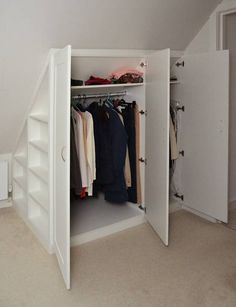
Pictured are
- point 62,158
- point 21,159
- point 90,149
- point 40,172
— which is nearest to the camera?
point 62,158

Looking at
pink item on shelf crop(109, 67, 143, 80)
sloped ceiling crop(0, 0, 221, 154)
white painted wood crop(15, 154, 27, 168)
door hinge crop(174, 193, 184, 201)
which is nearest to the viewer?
sloped ceiling crop(0, 0, 221, 154)

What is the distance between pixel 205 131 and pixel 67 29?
1.65m

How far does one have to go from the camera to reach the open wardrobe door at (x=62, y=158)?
6.90ft

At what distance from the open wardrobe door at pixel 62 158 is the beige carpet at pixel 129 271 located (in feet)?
0.54

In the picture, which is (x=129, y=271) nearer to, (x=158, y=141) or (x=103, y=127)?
(x=158, y=141)

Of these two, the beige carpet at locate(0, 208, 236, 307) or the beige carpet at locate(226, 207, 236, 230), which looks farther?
the beige carpet at locate(226, 207, 236, 230)

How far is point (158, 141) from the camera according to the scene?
290 cm

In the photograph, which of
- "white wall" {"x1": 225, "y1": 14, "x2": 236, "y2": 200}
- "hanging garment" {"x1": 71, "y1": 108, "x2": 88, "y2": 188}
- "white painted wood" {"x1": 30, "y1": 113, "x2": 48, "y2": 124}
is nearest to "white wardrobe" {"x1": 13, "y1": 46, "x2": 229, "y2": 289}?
"white painted wood" {"x1": 30, "y1": 113, "x2": 48, "y2": 124}

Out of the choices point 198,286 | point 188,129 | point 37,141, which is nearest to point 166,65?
point 188,129

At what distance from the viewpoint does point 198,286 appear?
7.62 feet

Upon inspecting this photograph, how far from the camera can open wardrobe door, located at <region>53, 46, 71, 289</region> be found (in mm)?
2104

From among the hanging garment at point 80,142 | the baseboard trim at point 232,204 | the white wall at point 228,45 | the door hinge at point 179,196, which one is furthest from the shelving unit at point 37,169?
the baseboard trim at point 232,204

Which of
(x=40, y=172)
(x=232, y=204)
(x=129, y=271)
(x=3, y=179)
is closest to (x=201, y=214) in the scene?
(x=232, y=204)

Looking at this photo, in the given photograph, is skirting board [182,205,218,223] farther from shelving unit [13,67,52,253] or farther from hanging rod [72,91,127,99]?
shelving unit [13,67,52,253]
